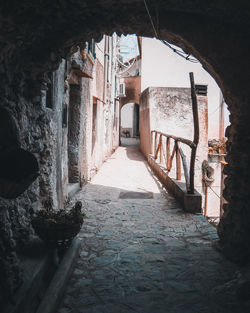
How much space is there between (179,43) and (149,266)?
252 cm

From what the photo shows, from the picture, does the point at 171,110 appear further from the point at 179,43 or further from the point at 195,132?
the point at 179,43

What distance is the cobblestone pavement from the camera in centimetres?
254

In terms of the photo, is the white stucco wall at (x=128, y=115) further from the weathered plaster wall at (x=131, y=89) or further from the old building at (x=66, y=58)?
the old building at (x=66, y=58)

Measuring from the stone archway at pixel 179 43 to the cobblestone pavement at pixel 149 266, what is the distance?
51 cm

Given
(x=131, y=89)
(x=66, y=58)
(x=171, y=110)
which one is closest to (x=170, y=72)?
(x=131, y=89)

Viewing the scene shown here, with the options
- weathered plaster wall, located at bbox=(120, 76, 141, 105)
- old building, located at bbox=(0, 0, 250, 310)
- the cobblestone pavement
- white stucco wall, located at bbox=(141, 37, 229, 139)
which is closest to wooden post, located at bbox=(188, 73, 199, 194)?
the cobblestone pavement

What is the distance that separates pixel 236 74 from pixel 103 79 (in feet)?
26.1

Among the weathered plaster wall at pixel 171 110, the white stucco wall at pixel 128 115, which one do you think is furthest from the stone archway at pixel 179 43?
the white stucco wall at pixel 128 115

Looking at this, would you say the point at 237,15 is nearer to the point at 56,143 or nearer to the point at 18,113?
the point at 18,113

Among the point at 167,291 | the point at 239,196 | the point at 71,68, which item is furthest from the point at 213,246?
the point at 71,68

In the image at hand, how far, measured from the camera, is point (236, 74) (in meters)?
3.23

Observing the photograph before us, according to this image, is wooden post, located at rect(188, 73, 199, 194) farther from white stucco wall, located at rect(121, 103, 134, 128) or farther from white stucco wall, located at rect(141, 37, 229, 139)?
white stucco wall, located at rect(121, 103, 134, 128)

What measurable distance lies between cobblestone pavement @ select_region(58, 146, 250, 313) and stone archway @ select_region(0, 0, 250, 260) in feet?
1.67

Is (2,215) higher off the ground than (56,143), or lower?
lower
